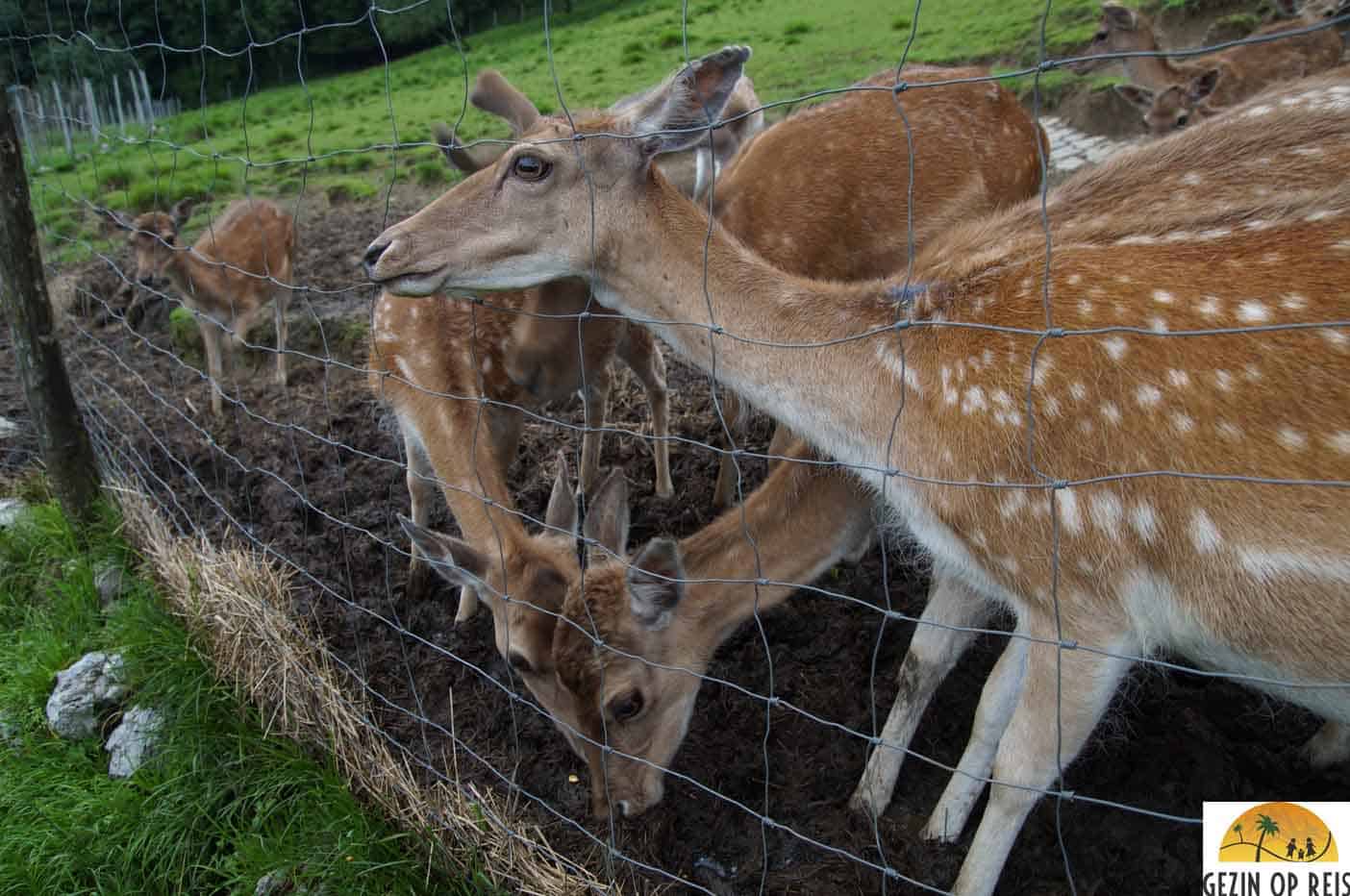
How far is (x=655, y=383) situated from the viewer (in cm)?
461

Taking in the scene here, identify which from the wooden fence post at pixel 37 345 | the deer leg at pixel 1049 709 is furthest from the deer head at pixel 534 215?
the wooden fence post at pixel 37 345

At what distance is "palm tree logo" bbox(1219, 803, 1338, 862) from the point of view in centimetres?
228

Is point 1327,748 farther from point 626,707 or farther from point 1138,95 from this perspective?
point 1138,95

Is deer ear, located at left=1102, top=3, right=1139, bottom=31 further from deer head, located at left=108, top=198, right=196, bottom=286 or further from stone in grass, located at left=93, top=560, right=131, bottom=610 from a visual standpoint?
stone in grass, located at left=93, top=560, right=131, bottom=610

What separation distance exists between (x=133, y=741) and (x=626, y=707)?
1.61m

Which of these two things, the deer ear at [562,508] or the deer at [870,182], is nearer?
the deer ear at [562,508]

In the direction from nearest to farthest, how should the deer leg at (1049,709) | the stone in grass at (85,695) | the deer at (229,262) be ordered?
the deer leg at (1049,709) → the stone in grass at (85,695) → the deer at (229,262)

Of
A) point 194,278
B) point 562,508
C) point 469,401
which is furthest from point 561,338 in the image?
point 194,278

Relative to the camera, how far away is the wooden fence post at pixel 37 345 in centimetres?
370

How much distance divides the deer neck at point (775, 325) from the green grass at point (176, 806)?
145 centimetres

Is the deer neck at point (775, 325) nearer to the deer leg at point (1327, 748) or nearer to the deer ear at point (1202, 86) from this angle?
the deer leg at point (1327, 748)

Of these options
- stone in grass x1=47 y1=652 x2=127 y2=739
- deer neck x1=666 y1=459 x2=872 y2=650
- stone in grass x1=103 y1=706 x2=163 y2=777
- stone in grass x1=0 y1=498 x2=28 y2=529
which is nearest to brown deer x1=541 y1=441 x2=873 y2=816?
deer neck x1=666 y1=459 x2=872 y2=650

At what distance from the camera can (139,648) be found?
3453 millimetres

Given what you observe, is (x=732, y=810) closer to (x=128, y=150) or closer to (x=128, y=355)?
(x=128, y=355)
